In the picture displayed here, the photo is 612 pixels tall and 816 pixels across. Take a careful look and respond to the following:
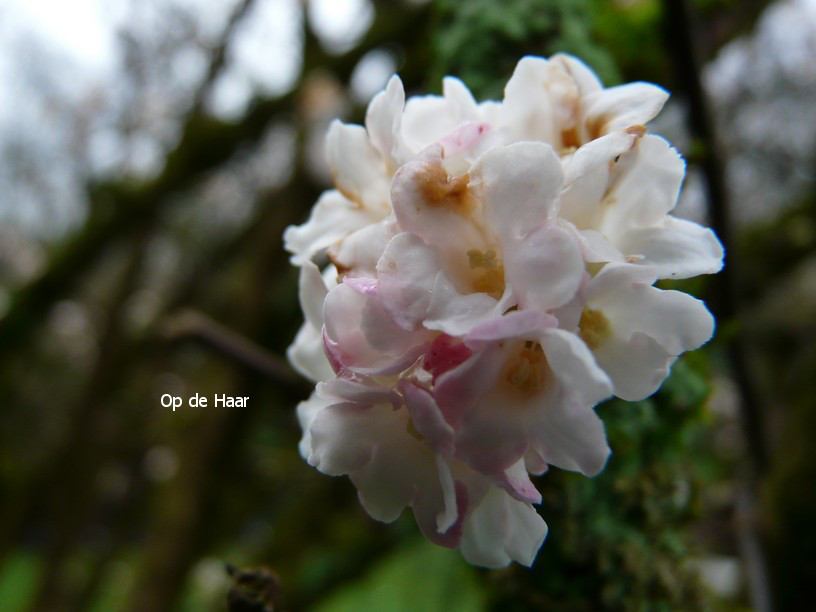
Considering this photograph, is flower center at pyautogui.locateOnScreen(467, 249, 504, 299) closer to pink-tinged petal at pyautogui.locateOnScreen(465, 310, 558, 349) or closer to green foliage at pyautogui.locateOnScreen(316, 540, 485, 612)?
pink-tinged petal at pyautogui.locateOnScreen(465, 310, 558, 349)

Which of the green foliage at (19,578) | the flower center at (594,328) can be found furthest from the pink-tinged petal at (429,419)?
the green foliage at (19,578)

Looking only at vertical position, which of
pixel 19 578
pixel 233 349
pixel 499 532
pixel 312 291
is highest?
pixel 312 291

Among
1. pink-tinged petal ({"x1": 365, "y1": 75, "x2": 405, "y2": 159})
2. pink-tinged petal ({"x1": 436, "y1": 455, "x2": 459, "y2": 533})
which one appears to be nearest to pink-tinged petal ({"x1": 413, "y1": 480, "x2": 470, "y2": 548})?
pink-tinged petal ({"x1": 436, "y1": 455, "x2": 459, "y2": 533})

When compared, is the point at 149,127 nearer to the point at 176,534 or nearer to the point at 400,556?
the point at 176,534

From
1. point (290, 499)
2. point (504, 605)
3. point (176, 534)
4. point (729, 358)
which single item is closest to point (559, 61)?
point (504, 605)

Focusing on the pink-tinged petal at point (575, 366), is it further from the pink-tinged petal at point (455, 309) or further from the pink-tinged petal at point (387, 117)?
the pink-tinged petal at point (387, 117)

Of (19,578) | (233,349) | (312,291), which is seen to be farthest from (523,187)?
(19,578)

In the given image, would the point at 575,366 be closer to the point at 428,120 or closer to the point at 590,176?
the point at 590,176
